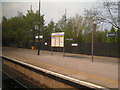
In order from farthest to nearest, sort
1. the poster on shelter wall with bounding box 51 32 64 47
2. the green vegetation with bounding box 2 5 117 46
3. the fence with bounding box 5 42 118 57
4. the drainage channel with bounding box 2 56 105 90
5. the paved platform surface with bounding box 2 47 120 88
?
the green vegetation with bounding box 2 5 117 46 < the fence with bounding box 5 42 118 57 < the poster on shelter wall with bounding box 51 32 64 47 < the paved platform surface with bounding box 2 47 120 88 < the drainage channel with bounding box 2 56 105 90

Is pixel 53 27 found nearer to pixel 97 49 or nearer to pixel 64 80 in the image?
pixel 97 49

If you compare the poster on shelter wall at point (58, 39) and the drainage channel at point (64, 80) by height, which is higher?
the poster on shelter wall at point (58, 39)

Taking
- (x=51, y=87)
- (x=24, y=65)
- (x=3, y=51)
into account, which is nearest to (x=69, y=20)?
(x=3, y=51)

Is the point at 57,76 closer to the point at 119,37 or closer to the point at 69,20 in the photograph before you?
the point at 119,37

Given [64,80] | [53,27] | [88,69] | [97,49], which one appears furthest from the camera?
[53,27]

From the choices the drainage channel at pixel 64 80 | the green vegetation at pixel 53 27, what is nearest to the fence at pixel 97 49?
the green vegetation at pixel 53 27

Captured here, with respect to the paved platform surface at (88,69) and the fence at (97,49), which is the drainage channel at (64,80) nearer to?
the paved platform surface at (88,69)

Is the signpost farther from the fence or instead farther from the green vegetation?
the green vegetation

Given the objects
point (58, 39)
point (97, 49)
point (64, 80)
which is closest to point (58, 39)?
point (58, 39)

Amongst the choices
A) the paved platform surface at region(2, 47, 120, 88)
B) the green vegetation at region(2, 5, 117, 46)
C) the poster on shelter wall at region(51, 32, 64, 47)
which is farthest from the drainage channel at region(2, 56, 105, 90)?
the green vegetation at region(2, 5, 117, 46)

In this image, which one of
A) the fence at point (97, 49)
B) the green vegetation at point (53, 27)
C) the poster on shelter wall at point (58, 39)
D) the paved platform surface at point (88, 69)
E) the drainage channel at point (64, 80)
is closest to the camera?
the drainage channel at point (64, 80)

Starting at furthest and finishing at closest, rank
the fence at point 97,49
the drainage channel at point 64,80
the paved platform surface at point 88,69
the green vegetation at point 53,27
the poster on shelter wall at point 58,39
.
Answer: the green vegetation at point 53,27
the fence at point 97,49
the poster on shelter wall at point 58,39
the paved platform surface at point 88,69
the drainage channel at point 64,80

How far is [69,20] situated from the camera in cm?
2981

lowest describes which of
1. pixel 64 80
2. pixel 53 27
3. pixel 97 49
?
pixel 64 80
